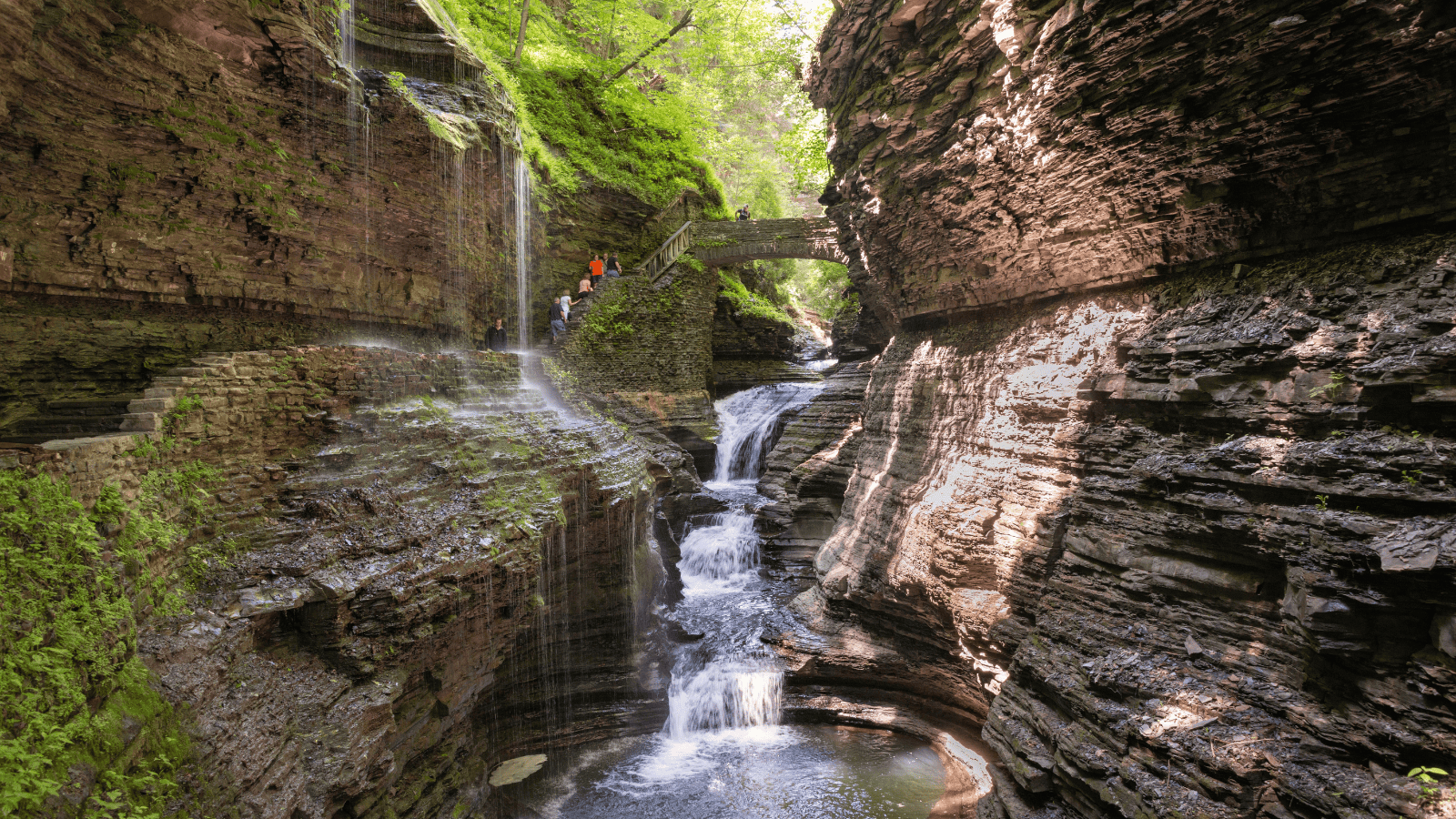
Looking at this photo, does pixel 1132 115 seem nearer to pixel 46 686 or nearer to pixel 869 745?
pixel 869 745

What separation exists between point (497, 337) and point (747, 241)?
960cm

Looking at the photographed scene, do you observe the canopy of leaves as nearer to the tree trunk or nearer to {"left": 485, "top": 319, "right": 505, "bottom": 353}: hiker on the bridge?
the tree trunk

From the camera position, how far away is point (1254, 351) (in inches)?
218

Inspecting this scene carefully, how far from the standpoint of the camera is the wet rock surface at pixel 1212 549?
4.27 meters

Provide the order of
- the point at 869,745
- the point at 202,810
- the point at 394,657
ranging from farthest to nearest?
the point at 869,745
the point at 394,657
the point at 202,810

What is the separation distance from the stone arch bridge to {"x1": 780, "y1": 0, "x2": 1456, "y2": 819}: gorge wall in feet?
31.5

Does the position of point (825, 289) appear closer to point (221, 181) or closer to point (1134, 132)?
point (1134, 132)

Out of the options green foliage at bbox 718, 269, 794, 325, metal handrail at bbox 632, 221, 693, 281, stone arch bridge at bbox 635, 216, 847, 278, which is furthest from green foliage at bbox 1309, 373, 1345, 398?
green foliage at bbox 718, 269, 794, 325

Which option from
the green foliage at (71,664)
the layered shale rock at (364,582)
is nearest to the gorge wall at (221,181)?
the layered shale rock at (364,582)

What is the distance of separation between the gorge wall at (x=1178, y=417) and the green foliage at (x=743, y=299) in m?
12.8

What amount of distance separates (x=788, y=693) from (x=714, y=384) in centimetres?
1361

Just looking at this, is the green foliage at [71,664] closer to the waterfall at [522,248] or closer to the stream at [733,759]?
the stream at [733,759]

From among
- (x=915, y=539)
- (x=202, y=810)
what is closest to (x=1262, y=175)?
(x=915, y=539)

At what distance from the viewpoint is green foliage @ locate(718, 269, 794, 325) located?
2244 cm
